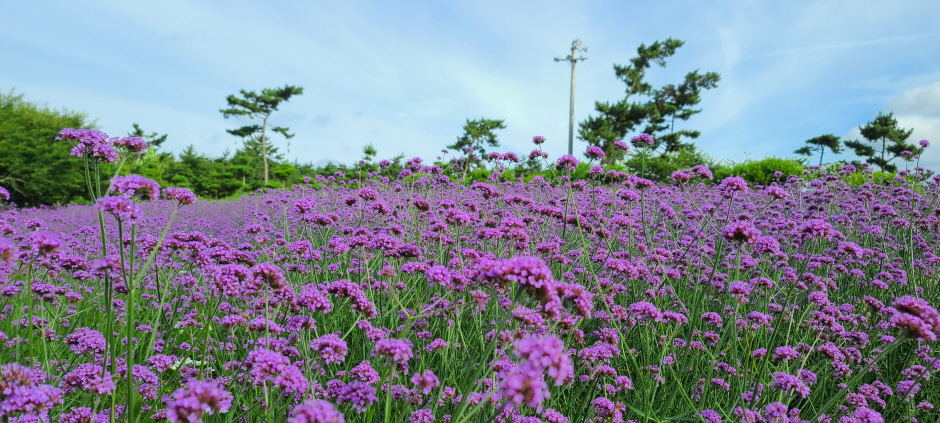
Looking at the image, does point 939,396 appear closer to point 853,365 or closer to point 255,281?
point 853,365

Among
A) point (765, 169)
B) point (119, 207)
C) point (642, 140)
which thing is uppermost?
point (765, 169)

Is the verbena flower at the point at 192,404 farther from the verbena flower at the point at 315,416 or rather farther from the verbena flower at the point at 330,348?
the verbena flower at the point at 330,348

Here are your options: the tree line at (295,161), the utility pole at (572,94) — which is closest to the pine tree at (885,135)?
the tree line at (295,161)

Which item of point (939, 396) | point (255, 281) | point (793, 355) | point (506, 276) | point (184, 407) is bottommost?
point (939, 396)

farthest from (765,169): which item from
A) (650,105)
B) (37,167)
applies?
(37,167)

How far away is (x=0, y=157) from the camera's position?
25.0 metres

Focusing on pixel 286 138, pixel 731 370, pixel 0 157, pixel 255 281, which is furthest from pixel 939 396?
pixel 286 138

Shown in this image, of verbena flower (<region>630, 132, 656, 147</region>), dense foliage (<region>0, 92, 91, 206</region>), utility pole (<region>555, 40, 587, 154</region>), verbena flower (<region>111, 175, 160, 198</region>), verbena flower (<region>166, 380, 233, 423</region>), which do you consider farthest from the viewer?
utility pole (<region>555, 40, 587, 154</region>)

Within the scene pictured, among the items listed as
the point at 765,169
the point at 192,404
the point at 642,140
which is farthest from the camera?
the point at 765,169

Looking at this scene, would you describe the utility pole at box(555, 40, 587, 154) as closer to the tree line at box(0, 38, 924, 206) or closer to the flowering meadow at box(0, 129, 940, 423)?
the tree line at box(0, 38, 924, 206)

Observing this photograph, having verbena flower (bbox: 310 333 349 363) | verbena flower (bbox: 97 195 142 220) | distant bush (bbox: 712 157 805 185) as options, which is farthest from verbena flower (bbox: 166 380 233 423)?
distant bush (bbox: 712 157 805 185)

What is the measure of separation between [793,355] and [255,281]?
2993mm

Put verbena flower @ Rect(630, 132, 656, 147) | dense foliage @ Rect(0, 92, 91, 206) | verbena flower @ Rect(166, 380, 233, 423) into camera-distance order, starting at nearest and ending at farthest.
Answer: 1. verbena flower @ Rect(166, 380, 233, 423)
2. verbena flower @ Rect(630, 132, 656, 147)
3. dense foliage @ Rect(0, 92, 91, 206)

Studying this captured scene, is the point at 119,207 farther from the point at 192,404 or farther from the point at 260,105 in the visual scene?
the point at 260,105
